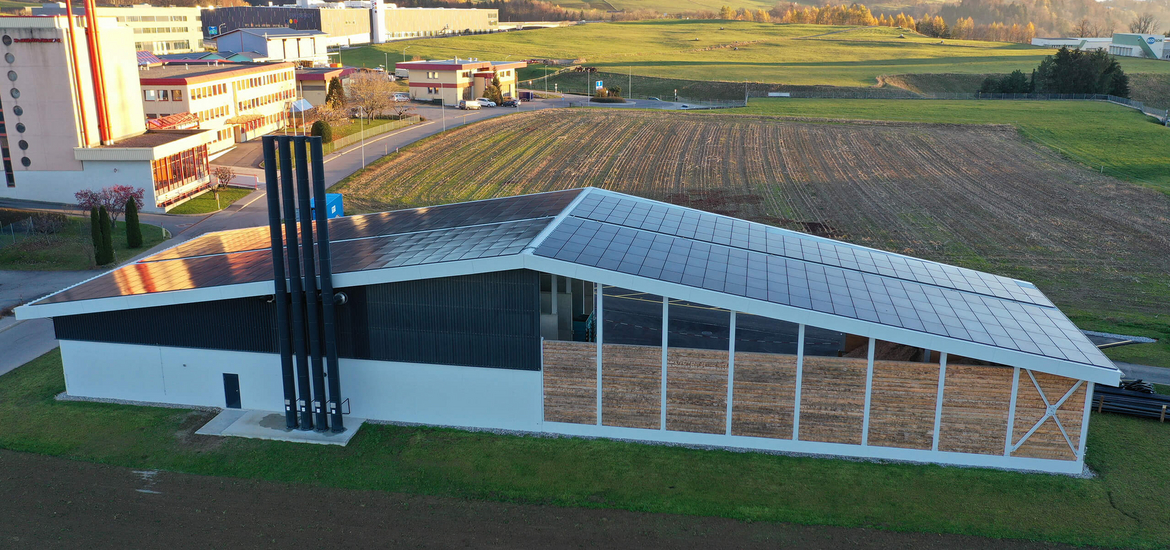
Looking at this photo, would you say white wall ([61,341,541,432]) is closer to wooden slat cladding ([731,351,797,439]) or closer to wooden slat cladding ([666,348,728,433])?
wooden slat cladding ([666,348,728,433])

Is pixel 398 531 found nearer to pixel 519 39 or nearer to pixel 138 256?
pixel 138 256

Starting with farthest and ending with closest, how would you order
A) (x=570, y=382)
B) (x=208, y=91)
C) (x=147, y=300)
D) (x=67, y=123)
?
(x=208, y=91) → (x=67, y=123) → (x=147, y=300) → (x=570, y=382)

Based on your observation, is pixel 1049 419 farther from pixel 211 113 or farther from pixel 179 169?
pixel 211 113

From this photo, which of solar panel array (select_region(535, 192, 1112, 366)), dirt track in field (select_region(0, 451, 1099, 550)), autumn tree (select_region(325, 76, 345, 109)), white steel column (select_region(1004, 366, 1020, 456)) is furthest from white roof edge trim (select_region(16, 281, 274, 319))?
autumn tree (select_region(325, 76, 345, 109))

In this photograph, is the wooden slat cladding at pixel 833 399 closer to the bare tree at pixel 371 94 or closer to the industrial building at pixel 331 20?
the bare tree at pixel 371 94

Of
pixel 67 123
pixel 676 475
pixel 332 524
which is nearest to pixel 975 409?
pixel 676 475

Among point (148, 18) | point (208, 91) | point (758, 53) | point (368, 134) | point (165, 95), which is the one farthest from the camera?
point (758, 53)
